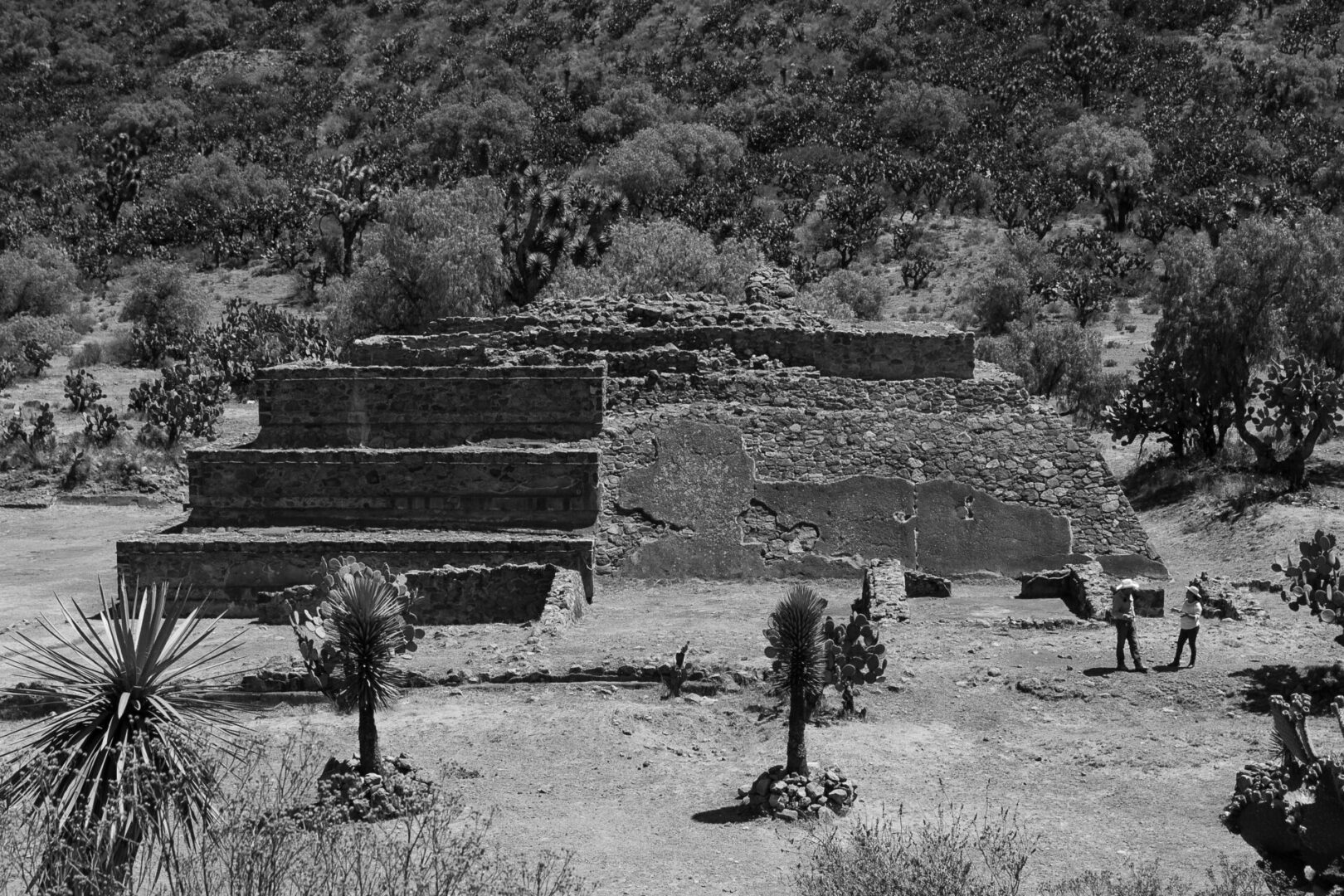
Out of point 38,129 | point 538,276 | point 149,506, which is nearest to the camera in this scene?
point 149,506

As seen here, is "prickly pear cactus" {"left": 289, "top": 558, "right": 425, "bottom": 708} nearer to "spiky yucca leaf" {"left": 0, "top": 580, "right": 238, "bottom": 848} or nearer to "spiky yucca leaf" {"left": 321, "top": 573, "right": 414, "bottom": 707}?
"spiky yucca leaf" {"left": 321, "top": 573, "right": 414, "bottom": 707}

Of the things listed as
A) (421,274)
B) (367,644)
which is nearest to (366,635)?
(367,644)

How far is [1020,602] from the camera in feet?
54.4

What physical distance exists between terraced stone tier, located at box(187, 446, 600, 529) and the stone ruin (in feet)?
0.07

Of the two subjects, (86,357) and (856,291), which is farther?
(856,291)

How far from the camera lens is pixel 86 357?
39.5 meters

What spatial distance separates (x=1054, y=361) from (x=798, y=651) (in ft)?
77.1

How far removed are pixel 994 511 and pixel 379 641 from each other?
980cm

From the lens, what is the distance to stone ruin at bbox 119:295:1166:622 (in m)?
16.9

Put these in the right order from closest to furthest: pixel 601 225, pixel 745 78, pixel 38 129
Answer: pixel 601 225 < pixel 745 78 < pixel 38 129

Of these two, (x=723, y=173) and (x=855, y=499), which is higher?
(x=723, y=173)

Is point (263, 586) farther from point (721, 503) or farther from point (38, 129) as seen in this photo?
point (38, 129)

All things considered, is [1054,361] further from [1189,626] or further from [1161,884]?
[1161,884]

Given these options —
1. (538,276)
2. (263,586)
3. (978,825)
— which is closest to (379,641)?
(978,825)
